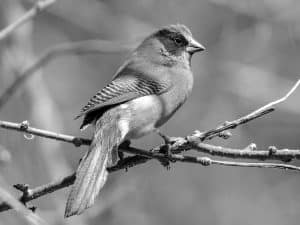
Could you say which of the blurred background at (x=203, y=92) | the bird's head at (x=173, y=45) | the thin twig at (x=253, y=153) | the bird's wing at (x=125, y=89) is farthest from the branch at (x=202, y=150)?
the blurred background at (x=203, y=92)

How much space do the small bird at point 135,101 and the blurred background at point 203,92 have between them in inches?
78.7

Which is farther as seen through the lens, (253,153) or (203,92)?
(203,92)

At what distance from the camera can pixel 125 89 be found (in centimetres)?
548

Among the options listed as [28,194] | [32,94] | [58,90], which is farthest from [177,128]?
[28,194]

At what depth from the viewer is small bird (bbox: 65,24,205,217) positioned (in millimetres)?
4160

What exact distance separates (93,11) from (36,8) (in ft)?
17.1

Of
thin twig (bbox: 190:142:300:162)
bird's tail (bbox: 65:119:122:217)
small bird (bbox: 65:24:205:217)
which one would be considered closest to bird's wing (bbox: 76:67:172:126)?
small bird (bbox: 65:24:205:217)

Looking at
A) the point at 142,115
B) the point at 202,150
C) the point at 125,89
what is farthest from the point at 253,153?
the point at 125,89

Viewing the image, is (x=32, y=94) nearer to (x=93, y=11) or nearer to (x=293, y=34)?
(x=93, y=11)

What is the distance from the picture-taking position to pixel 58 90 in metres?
10.6

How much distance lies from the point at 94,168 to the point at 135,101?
125cm

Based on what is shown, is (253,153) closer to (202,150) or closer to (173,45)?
(202,150)

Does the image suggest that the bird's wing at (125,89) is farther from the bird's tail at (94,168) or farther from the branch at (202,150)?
the branch at (202,150)

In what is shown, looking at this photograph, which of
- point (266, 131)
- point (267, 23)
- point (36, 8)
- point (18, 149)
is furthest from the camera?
point (266, 131)
